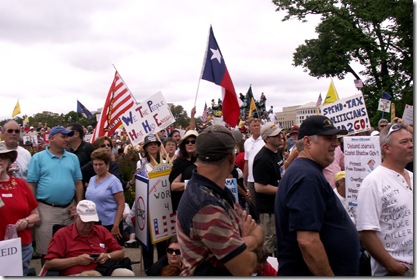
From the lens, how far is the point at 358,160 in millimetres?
5117

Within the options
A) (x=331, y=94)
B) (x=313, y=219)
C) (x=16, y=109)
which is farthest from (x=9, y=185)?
(x=16, y=109)

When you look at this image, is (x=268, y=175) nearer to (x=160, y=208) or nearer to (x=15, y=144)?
(x=160, y=208)

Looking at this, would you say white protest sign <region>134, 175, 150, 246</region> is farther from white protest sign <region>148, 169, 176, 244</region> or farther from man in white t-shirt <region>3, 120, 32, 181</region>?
man in white t-shirt <region>3, 120, 32, 181</region>

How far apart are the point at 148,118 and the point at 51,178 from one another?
2.12m

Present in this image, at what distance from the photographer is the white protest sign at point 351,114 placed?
7023 mm

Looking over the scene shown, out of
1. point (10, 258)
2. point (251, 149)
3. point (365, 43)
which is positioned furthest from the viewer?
point (365, 43)

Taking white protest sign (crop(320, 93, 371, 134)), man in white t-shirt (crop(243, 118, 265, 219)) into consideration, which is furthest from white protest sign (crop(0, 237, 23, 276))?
white protest sign (crop(320, 93, 371, 134))

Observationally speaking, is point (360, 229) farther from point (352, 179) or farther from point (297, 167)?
point (352, 179)

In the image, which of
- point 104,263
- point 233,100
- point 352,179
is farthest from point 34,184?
point 233,100

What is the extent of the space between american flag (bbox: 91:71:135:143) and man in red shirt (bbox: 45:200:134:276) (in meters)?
3.79

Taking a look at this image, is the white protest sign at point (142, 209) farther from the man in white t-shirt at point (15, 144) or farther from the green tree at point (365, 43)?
the green tree at point (365, 43)

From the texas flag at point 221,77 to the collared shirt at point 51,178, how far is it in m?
3.62

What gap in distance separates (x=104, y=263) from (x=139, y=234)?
1237 millimetres

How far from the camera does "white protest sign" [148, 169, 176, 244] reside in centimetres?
575
